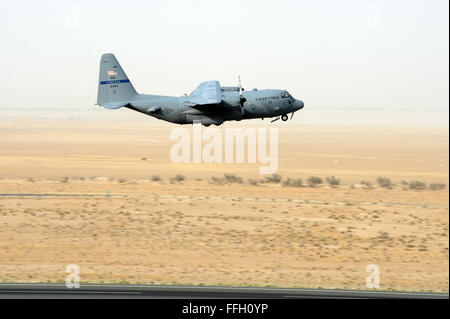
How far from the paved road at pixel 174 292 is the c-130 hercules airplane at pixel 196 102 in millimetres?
16564

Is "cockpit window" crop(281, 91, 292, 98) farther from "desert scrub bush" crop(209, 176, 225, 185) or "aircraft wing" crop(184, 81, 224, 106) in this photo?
"desert scrub bush" crop(209, 176, 225, 185)

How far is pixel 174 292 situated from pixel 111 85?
20.9 m

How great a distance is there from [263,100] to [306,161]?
65953mm

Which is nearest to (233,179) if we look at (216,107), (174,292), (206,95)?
(216,107)

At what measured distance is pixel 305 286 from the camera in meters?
37.4

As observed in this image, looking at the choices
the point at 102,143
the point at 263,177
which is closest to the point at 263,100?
the point at 263,177

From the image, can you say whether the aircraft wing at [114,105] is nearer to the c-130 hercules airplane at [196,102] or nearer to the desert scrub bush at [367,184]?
the c-130 hercules airplane at [196,102]

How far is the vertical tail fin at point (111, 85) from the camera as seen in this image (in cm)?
5072

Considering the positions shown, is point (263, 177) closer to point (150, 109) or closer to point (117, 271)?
point (150, 109)

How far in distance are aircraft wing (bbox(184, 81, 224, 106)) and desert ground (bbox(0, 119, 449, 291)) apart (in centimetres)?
1008

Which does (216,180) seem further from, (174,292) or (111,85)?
(174,292)

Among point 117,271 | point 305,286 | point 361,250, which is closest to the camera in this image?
point 305,286
